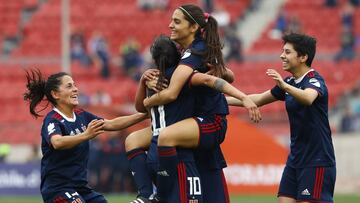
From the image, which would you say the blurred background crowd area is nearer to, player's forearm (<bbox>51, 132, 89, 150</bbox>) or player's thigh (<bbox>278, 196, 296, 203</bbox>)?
player's thigh (<bbox>278, 196, 296, 203</bbox>)

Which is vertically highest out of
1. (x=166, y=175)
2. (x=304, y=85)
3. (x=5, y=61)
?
(x=5, y=61)

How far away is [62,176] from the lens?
31.8 ft

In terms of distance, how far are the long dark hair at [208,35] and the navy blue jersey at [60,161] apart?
150 centimetres

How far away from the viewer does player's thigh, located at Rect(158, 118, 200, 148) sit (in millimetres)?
9125

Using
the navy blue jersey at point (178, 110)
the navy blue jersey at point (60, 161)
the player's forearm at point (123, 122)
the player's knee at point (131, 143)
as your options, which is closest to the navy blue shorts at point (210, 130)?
the navy blue jersey at point (178, 110)

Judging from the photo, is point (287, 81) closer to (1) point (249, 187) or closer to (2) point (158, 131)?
(2) point (158, 131)

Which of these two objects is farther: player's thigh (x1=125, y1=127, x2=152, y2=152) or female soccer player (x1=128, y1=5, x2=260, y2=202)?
player's thigh (x1=125, y1=127, x2=152, y2=152)

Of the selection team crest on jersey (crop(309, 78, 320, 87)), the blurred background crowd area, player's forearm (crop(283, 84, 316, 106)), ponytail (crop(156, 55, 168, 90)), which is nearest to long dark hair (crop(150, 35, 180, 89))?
ponytail (crop(156, 55, 168, 90))

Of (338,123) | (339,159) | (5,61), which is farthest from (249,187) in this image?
(5,61)

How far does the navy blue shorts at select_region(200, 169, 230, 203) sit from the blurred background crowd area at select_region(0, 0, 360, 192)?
1254 centimetres

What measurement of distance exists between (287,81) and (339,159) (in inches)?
488

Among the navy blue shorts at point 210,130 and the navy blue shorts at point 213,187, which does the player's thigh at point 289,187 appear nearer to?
the navy blue shorts at point 213,187

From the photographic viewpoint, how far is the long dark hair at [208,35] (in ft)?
30.7

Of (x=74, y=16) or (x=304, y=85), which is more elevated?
(x=74, y=16)
